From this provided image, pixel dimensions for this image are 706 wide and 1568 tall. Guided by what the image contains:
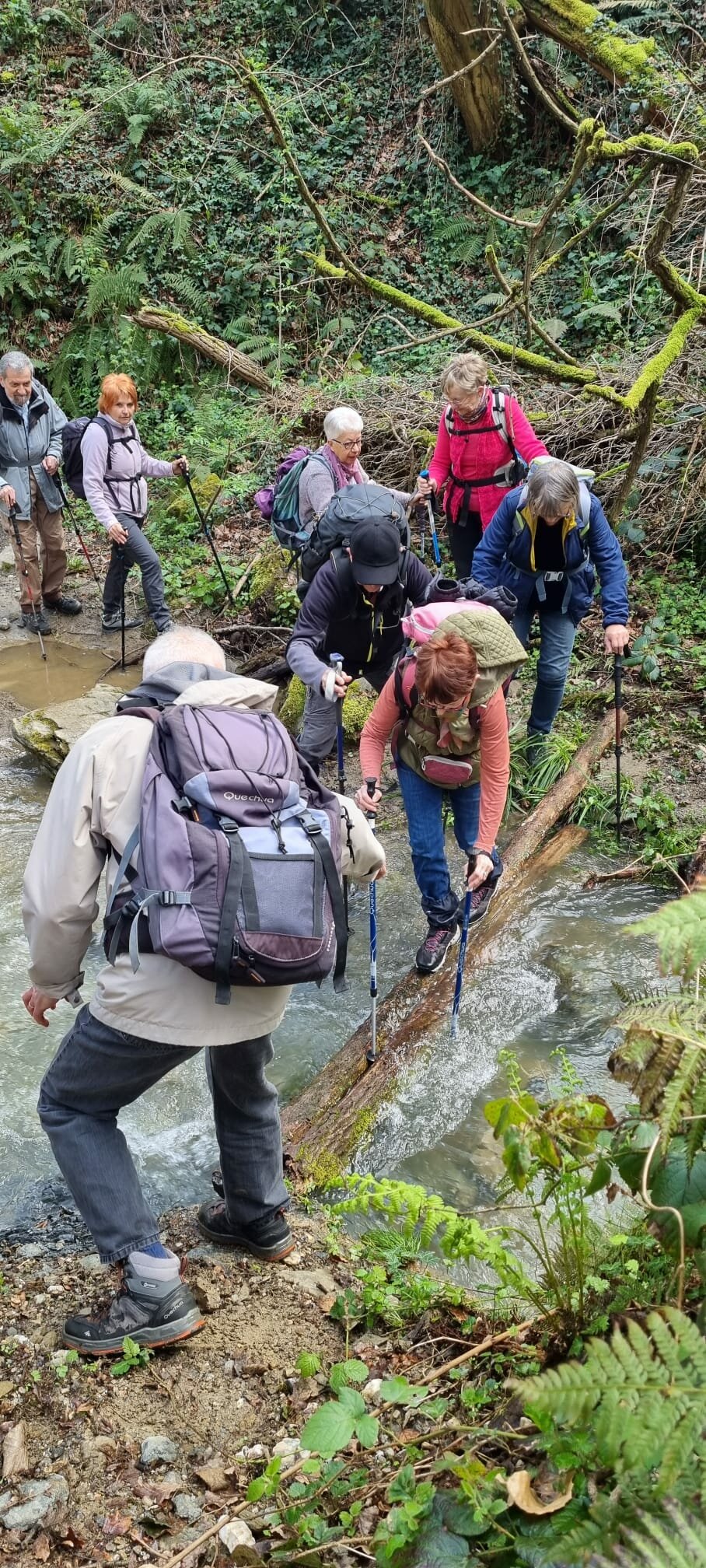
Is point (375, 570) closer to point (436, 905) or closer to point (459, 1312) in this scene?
point (436, 905)

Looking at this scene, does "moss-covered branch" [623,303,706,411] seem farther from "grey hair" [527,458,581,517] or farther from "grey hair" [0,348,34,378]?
"grey hair" [0,348,34,378]

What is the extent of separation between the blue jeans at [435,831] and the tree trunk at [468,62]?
35.5 ft

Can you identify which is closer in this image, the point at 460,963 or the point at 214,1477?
the point at 214,1477

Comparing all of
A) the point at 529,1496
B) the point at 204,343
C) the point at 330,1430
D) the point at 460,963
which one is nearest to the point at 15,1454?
the point at 330,1430

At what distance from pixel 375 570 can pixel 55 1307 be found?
3.30 meters

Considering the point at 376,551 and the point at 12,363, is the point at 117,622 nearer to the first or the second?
the point at 12,363

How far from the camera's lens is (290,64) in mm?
15242

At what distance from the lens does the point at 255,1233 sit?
340 centimetres

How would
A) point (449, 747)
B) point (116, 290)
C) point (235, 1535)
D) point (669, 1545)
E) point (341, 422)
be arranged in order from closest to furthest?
point (669, 1545) < point (235, 1535) < point (449, 747) < point (341, 422) < point (116, 290)

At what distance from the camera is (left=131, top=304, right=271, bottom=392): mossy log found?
11688 millimetres

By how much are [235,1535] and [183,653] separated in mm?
2178

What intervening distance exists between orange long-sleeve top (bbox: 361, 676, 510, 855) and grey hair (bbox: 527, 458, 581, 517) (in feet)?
4.53

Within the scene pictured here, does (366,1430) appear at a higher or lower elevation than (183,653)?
lower

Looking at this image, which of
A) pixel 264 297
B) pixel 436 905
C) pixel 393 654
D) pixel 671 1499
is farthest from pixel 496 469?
pixel 264 297
